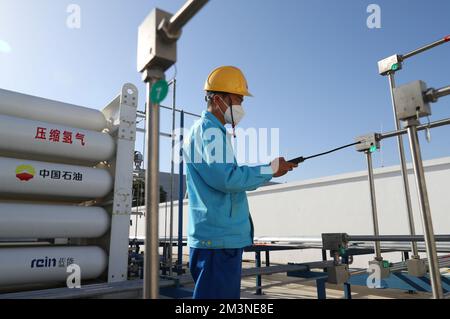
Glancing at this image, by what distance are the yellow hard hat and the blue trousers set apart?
0.77 meters

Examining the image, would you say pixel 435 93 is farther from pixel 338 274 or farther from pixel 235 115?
pixel 338 274

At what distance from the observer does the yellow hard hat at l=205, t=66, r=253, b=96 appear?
1.61 m

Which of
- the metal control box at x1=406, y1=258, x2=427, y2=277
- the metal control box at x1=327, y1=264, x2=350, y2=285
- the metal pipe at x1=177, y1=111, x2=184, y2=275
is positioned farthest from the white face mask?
the metal pipe at x1=177, y1=111, x2=184, y2=275

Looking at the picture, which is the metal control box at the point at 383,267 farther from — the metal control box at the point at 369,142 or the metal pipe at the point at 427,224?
the metal pipe at the point at 427,224

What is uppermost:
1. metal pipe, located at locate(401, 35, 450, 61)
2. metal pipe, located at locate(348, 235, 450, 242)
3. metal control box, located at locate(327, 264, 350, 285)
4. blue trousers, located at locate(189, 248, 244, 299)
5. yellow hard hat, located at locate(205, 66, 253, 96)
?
metal pipe, located at locate(401, 35, 450, 61)

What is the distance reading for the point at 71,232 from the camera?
1.99 m

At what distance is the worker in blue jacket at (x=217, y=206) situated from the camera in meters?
1.31

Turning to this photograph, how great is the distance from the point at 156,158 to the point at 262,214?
7.28 m

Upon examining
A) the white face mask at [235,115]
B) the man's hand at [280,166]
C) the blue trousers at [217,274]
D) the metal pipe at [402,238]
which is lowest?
the blue trousers at [217,274]

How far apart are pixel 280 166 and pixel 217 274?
0.52 metres

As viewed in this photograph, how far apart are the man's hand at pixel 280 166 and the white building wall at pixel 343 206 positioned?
3.00 metres

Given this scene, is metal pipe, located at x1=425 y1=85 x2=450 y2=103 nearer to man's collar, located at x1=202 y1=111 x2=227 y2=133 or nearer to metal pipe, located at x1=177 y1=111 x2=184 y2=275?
man's collar, located at x1=202 y1=111 x2=227 y2=133

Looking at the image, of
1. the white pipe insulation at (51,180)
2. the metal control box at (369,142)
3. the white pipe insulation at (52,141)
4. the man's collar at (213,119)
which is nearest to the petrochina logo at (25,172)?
the white pipe insulation at (51,180)
